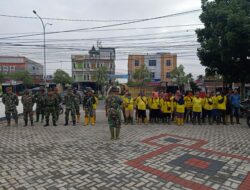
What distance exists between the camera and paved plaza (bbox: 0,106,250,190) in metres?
4.43

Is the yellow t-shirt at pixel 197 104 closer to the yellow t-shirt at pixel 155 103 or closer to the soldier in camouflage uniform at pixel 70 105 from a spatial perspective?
the yellow t-shirt at pixel 155 103

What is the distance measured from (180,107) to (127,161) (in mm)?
5968

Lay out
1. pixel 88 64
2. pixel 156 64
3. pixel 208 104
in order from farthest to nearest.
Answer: pixel 88 64 < pixel 156 64 < pixel 208 104

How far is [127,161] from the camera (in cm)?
564

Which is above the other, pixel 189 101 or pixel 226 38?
pixel 226 38

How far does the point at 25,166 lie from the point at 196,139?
5327 mm

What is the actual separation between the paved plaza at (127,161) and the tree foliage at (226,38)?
18.1ft

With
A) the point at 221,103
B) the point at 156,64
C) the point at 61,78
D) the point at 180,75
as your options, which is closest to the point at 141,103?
the point at 221,103

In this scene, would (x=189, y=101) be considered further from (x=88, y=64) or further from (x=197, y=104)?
(x=88, y=64)

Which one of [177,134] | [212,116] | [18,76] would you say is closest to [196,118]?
[212,116]

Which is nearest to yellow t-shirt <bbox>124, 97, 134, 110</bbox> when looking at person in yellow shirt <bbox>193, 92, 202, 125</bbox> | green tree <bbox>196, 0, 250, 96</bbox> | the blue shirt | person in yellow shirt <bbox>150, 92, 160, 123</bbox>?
person in yellow shirt <bbox>150, 92, 160, 123</bbox>

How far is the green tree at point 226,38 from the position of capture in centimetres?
1194

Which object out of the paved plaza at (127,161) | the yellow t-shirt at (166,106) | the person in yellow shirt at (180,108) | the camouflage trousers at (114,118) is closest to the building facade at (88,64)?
the yellow t-shirt at (166,106)

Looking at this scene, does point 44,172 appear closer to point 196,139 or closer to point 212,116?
point 196,139
